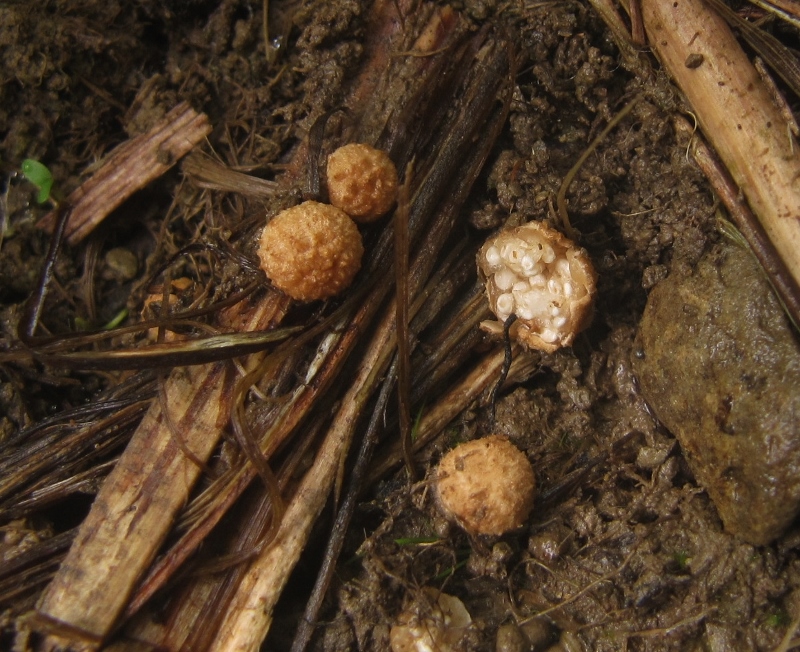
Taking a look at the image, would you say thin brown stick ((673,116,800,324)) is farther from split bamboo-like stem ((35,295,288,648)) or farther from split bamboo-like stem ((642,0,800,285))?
split bamboo-like stem ((35,295,288,648))

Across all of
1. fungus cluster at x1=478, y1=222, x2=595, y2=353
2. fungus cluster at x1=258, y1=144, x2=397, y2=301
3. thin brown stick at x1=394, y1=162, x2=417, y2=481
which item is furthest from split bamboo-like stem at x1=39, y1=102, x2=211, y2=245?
fungus cluster at x1=478, y1=222, x2=595, y2=353

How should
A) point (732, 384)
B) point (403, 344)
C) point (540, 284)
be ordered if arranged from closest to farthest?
point (732, 384) → point (403, 344) → point (540, 284)

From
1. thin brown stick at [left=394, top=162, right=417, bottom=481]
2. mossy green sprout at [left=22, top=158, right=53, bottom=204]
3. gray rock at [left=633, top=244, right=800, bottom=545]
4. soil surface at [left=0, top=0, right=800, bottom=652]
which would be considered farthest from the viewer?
mossy green sprout at [left=22, top=158, right=53, bottom=204]

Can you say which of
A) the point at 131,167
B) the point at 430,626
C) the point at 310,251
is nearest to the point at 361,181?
the point at 310,251

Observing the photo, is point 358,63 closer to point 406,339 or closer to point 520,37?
point 520,37

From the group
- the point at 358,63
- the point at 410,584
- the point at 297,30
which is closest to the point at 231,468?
the point at 410,584

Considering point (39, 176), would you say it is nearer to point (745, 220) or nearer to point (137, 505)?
point (137, 505)

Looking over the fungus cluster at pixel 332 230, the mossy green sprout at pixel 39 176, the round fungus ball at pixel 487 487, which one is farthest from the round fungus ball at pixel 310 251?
the mossy green sprout at pixel 39 176
